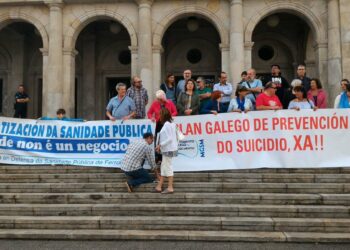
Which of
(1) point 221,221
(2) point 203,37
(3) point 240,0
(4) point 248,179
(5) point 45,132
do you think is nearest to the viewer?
(1) point 221,221

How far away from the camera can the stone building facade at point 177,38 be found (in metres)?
14.9

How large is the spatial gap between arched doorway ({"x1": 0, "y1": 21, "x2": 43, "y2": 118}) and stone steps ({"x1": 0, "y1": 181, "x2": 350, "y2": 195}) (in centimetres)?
1087

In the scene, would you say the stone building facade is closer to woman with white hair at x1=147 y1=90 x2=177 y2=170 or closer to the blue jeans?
woman with white hair at x1=147 y1=90 x2=177 y2=170

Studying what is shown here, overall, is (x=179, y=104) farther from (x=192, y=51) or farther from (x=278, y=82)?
(x=192, y=51)

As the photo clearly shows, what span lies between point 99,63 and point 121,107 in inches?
391

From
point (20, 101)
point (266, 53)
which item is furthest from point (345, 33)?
point (20, 101)

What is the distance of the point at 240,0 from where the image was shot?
15.0 metres

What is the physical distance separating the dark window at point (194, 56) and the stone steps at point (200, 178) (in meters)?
11.0

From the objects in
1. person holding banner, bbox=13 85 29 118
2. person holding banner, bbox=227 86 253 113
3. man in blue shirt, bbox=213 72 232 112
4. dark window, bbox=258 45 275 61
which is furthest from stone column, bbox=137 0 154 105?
dark window, bbox=258 45 275 61

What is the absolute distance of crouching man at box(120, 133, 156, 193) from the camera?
28.3 ft

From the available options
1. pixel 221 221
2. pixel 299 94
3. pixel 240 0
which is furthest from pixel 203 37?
pixel 221 221

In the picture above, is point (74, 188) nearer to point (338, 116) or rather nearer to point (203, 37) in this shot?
point (338, 116)

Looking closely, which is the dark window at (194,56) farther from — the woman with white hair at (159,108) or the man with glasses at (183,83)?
the woman with white hair at (159,108)

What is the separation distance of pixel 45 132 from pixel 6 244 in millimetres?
4219
